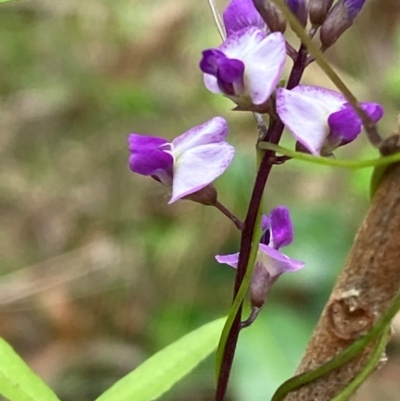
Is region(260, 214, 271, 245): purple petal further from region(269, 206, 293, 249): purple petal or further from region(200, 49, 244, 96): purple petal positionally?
region(200, 49, 244, 96): purple petal

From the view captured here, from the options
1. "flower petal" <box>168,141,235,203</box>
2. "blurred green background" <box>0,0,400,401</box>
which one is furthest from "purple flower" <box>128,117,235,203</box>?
"blurred green background" <box>0,0,400,401</box>

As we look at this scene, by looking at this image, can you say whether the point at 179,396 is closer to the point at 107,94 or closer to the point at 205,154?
the point at 107,94

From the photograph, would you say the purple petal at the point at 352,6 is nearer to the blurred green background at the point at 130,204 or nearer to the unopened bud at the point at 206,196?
the unopened bud at the point at 206,196

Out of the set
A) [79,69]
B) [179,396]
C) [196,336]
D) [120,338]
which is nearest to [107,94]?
[79,69]

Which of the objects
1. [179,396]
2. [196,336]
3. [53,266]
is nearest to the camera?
[196,336]

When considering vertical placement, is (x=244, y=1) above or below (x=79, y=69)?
above

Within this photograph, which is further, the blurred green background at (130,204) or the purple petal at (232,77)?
the blurred green background at (130,204)

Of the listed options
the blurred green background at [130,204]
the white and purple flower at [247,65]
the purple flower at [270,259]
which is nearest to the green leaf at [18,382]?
the purple flower at [270,259]

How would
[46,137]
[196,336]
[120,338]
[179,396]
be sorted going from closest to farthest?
[196,336], [179,396], [120,338], [46,137]
